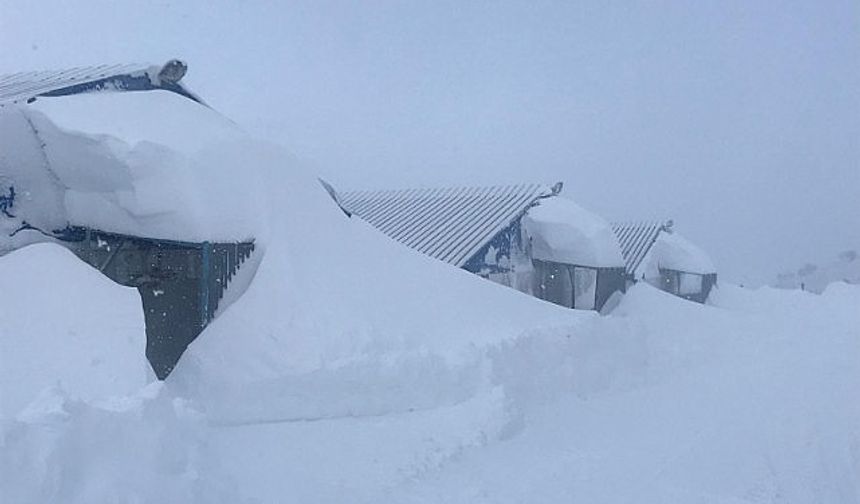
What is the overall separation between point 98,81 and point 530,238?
12.2m

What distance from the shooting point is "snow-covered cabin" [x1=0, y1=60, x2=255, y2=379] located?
8922 mm

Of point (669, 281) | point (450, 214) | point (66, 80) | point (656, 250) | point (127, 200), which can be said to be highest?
point (66, 80)

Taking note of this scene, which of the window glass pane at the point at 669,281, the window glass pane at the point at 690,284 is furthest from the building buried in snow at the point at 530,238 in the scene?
the window glass pane at the point at 690,284

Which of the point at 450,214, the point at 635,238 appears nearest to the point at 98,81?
the point at 450,214

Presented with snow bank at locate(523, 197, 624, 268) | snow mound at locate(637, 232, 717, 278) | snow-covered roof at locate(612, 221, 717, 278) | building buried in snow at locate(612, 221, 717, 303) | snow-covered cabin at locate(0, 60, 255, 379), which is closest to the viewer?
snow-covered cabin at locate(0, 60, 255, 379)

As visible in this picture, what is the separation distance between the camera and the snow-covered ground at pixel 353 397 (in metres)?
4.70

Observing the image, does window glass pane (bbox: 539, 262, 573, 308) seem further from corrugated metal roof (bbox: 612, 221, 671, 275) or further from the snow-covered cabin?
the snow-covered cabin

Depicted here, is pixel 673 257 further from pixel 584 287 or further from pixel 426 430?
pixel 426 430

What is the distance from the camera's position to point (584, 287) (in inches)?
757

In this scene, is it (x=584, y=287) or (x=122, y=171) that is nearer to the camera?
(x=122, y=171)

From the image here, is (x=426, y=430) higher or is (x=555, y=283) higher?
(x=426, y=430)

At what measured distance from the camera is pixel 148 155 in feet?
29.3

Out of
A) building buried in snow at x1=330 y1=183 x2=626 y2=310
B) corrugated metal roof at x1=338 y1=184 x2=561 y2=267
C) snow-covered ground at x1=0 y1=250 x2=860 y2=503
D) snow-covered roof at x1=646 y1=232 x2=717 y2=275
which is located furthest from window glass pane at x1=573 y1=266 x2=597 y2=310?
snow-covered roof at x1=646 y1=232 x2=717 y2=275

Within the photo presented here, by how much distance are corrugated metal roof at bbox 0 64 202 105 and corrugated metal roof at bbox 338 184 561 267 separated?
6.42m
